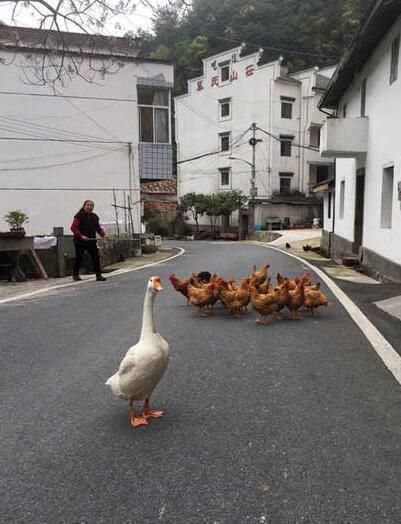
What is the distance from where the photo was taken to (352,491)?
2.66 m

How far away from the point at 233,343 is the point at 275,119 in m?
35.4

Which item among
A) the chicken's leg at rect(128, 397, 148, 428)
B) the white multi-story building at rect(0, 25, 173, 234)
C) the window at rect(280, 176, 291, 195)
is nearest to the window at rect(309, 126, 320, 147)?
the window at rect(280, 176, 291, 195)

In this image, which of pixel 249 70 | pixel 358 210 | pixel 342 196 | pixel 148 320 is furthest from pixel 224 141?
pixel 148 320

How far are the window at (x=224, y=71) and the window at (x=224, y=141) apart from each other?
14.4 ft

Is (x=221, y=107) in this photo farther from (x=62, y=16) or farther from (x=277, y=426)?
(x=277, y=426)

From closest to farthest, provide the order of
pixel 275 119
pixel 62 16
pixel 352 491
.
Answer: pixel 352 491, pixel 62 16, pixel 275 119

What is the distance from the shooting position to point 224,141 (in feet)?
138

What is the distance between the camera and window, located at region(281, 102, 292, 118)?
128 ft

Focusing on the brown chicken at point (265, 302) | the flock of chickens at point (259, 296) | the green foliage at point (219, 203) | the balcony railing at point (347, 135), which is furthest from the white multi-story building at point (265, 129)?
the brown chicken at point (265, 302)

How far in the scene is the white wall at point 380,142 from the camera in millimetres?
10883

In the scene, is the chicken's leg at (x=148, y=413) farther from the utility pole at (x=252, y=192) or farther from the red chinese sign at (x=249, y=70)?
the red chinese sign at (x=249, y=70)

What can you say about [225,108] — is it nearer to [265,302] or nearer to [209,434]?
[265,302]

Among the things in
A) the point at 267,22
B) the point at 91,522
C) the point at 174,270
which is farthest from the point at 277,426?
the point at 267,22

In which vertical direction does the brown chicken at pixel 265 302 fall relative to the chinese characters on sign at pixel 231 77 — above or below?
below
